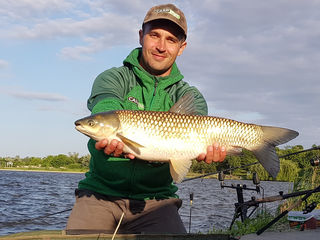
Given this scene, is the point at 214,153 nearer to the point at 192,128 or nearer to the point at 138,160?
the point at 192,128

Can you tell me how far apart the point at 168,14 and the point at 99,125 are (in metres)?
1.51

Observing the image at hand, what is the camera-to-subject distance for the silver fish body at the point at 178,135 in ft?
10.1

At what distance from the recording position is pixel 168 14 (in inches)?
152

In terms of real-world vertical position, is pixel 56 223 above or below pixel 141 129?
below

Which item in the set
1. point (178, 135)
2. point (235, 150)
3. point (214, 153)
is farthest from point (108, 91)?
point (235, 150)

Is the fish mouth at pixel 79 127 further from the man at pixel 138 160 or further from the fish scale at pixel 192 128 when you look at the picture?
the fish scale at pixel 192 128

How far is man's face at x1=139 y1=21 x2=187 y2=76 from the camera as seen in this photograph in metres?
3.93

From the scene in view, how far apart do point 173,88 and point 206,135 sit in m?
0.96

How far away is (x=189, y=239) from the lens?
286 cm

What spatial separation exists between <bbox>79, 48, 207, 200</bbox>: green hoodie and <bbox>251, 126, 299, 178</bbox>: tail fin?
71 centimetres

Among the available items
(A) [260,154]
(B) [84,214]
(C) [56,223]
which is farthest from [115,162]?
(C) [56,223]

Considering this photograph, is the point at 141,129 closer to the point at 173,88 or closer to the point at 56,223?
the point at 173,88

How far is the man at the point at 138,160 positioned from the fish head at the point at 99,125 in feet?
0.31

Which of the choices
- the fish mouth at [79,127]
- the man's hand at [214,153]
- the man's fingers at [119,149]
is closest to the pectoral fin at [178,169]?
the man's hand at [214,153]
